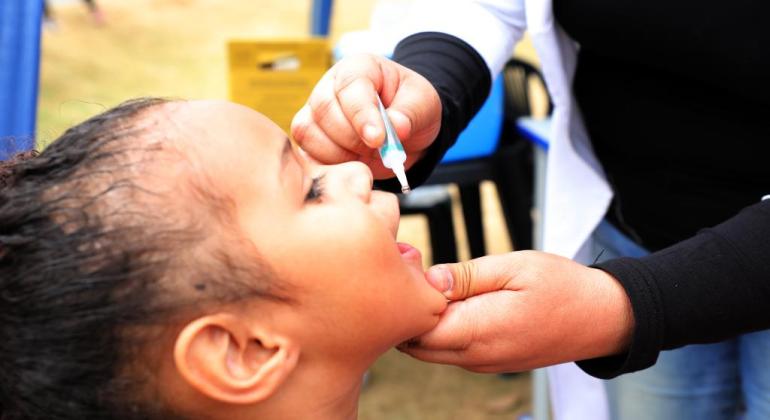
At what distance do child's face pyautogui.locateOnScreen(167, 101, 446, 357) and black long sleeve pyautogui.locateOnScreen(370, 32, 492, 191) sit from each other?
0.91ft

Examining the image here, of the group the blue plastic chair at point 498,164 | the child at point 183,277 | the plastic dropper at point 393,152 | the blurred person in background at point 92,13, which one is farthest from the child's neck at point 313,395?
the blurred person in background at point 92,13

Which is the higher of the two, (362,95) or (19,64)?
(362,95)

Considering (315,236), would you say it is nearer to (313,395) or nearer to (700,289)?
(313,395)

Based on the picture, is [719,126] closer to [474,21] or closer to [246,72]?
[474,21]

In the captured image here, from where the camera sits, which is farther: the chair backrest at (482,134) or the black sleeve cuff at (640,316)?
the chair backrest at (482,134)

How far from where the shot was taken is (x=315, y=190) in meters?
0.85

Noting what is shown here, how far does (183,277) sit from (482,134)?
1804 mm

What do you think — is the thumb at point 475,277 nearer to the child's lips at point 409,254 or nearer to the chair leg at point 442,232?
the child's lips at point 409,254

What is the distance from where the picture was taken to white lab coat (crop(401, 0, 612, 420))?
4.00 ft

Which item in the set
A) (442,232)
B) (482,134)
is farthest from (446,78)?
(442,232)

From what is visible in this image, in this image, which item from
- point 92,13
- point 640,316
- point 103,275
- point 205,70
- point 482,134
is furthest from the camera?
point 92,13

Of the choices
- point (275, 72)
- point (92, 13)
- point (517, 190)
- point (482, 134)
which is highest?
point (275, 72)

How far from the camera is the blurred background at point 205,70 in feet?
8.34

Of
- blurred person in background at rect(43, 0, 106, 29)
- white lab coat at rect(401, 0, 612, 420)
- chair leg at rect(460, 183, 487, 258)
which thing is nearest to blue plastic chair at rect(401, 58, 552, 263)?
chair leg at rect(460, 183, 487, 258)
